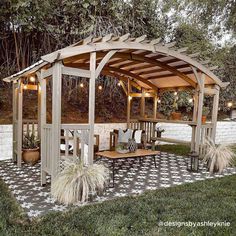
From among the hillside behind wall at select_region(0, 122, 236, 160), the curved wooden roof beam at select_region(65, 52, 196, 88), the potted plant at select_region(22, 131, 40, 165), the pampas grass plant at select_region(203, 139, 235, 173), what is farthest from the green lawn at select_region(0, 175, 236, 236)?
the curved wooden roof beam at select_region(65, 52, 196, 88)

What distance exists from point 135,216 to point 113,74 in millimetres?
5400

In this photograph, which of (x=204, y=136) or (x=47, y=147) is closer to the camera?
(x=47, y=147)

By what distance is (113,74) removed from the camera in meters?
7.61

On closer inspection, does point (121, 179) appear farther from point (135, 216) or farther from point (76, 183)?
point (135, 216)

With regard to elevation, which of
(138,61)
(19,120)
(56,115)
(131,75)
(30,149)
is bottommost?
(30,149)

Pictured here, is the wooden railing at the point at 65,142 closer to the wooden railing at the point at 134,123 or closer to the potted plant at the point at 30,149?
the potted plant at the point at 30,149

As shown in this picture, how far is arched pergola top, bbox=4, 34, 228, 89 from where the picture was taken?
392cm

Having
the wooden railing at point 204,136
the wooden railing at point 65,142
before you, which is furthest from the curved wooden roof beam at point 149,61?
the wooden railing at point 65,142

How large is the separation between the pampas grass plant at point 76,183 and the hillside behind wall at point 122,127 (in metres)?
3.32

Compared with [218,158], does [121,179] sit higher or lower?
lower

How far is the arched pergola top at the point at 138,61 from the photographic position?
12.9 feet

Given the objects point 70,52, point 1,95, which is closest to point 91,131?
point 70,52

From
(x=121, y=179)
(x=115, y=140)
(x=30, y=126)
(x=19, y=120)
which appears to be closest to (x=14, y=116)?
(x=19, y=120)

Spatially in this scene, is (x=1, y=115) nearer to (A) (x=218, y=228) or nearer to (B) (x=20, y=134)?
(B) (x=20, y=134)
